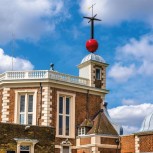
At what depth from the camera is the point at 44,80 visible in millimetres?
40344

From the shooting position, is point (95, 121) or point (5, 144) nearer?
point (5, 144)

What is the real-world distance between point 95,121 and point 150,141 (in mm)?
7781

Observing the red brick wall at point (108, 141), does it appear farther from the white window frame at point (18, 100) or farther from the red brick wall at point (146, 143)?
the white window frame at point (18, 100)

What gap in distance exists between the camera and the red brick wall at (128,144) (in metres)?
38.0

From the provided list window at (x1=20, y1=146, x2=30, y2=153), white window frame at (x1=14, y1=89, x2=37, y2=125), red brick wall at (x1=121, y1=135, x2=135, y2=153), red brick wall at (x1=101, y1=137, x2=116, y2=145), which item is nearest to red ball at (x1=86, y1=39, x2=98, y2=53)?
white window frame at (x1=14, y1=89, x2=37, y2=125)

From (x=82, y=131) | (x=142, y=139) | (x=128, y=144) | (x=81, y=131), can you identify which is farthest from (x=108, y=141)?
(x=142, y=139)

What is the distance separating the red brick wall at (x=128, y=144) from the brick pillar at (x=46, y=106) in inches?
288

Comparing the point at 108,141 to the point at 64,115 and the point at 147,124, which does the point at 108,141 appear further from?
the point at 64,115

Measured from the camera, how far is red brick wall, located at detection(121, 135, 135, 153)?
3801 cm

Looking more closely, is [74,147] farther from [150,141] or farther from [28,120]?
[150,141]

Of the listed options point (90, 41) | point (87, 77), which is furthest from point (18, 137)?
point (90, 41)

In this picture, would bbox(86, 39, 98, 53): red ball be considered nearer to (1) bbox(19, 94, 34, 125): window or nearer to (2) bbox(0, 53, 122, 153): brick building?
(2) bbox(0, 53, 122, 153): brick building

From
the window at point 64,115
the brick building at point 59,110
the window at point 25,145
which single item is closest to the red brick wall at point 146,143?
the brick building at point 59,110

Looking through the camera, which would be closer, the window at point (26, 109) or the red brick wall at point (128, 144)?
the red brick wall at point (128, 144)
